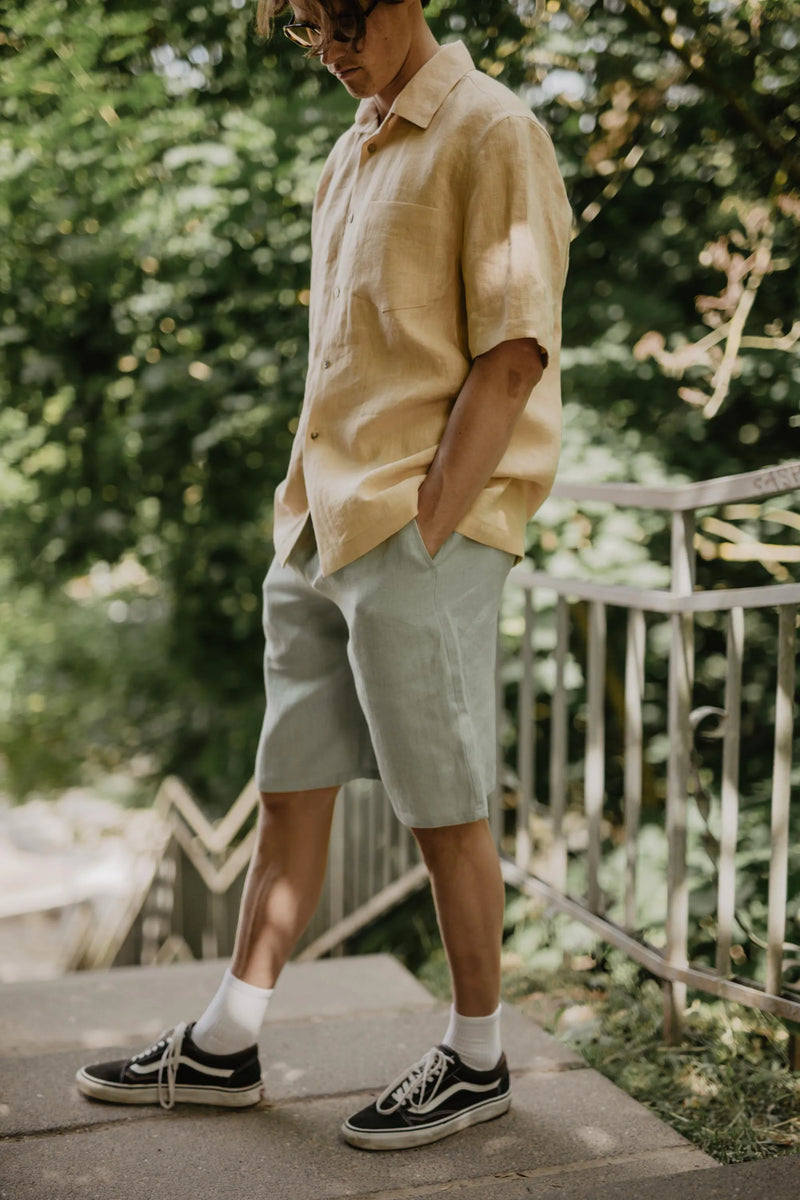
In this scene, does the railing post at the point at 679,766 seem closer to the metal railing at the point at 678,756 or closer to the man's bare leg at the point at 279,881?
the metal railing at the point at 678,756

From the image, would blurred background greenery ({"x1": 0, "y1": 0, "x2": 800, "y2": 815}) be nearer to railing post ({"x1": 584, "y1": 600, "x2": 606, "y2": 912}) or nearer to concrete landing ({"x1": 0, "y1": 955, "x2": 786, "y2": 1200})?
railing post ({"x1": 584, "y1": 600, "x2": 606, "y2": 912})

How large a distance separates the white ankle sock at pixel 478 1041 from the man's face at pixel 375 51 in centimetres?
134

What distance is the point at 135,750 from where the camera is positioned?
5.08 metres

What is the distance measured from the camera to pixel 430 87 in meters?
1.52

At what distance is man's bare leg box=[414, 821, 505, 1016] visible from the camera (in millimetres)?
1601

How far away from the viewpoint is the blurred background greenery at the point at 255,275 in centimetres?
258

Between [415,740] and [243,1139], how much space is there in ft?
2.05

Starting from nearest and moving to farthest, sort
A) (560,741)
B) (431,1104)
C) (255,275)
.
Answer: (431,1104)
(560,741)
(255,275)

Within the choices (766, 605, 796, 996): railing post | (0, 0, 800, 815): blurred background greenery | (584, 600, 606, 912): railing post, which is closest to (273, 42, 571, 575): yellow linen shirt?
(766, 605, 796, 996): railing post

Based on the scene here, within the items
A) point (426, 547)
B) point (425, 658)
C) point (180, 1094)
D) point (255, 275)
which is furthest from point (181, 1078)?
point (255, 275)

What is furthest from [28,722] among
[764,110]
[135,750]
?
[764,110]

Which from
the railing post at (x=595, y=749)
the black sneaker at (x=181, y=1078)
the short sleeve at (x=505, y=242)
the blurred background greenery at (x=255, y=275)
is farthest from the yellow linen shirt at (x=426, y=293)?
the blurred background greenery at (x=255, y=275)

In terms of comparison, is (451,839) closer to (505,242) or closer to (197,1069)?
(197,1069)

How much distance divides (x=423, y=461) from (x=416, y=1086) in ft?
2.92
